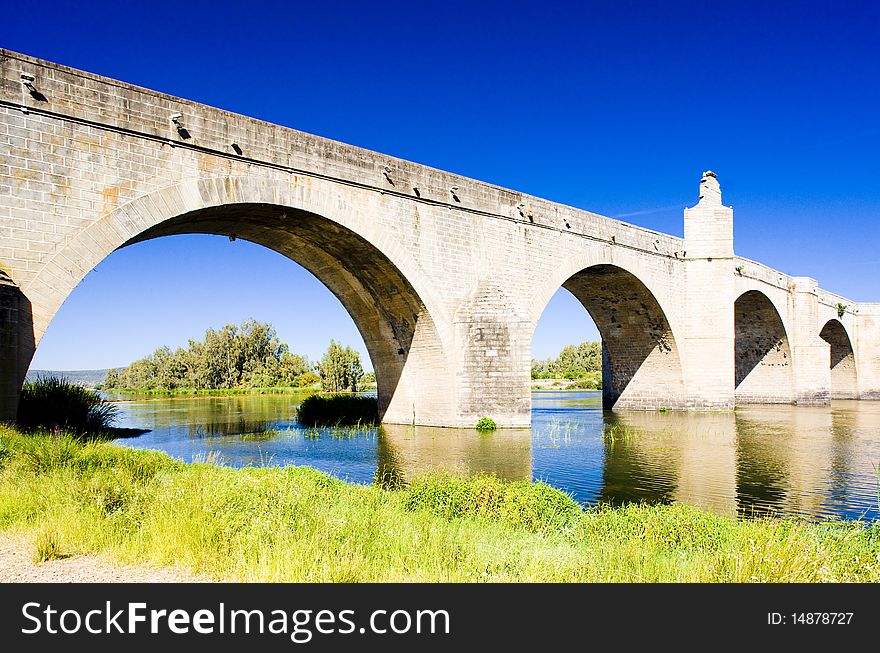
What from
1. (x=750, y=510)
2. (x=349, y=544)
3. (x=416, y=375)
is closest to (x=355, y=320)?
(x=416, y=375)

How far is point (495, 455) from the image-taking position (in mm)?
13508

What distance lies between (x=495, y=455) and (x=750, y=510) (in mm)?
5605

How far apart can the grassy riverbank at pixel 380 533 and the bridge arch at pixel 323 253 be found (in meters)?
4.98

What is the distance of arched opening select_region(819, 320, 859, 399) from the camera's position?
44812 millimetres

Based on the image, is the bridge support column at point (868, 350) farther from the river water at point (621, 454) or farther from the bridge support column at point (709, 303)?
the river water at point (621, 454)

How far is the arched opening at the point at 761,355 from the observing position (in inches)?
1328

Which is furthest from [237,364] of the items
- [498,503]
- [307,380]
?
[498,503]

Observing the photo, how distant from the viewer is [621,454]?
1405cm

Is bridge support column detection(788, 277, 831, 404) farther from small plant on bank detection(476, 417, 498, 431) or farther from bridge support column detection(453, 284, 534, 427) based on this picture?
small plant on bank detection(476, 417, 498, 431)

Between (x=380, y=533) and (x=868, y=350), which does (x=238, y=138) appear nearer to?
(x=380, y=533)

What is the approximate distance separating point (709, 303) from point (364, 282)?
15.9 metres

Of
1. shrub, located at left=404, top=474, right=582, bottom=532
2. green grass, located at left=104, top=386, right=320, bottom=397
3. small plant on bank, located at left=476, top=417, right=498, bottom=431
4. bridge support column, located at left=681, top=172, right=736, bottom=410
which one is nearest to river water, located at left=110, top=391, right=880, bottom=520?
small plant on bank, located at left=476, top=417, right=498, bottom=431

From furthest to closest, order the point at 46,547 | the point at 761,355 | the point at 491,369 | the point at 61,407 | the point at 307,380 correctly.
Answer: the point at 307,380
the point at 761,355
the point at 491,369
the point at 61,407
the point at 46,547
